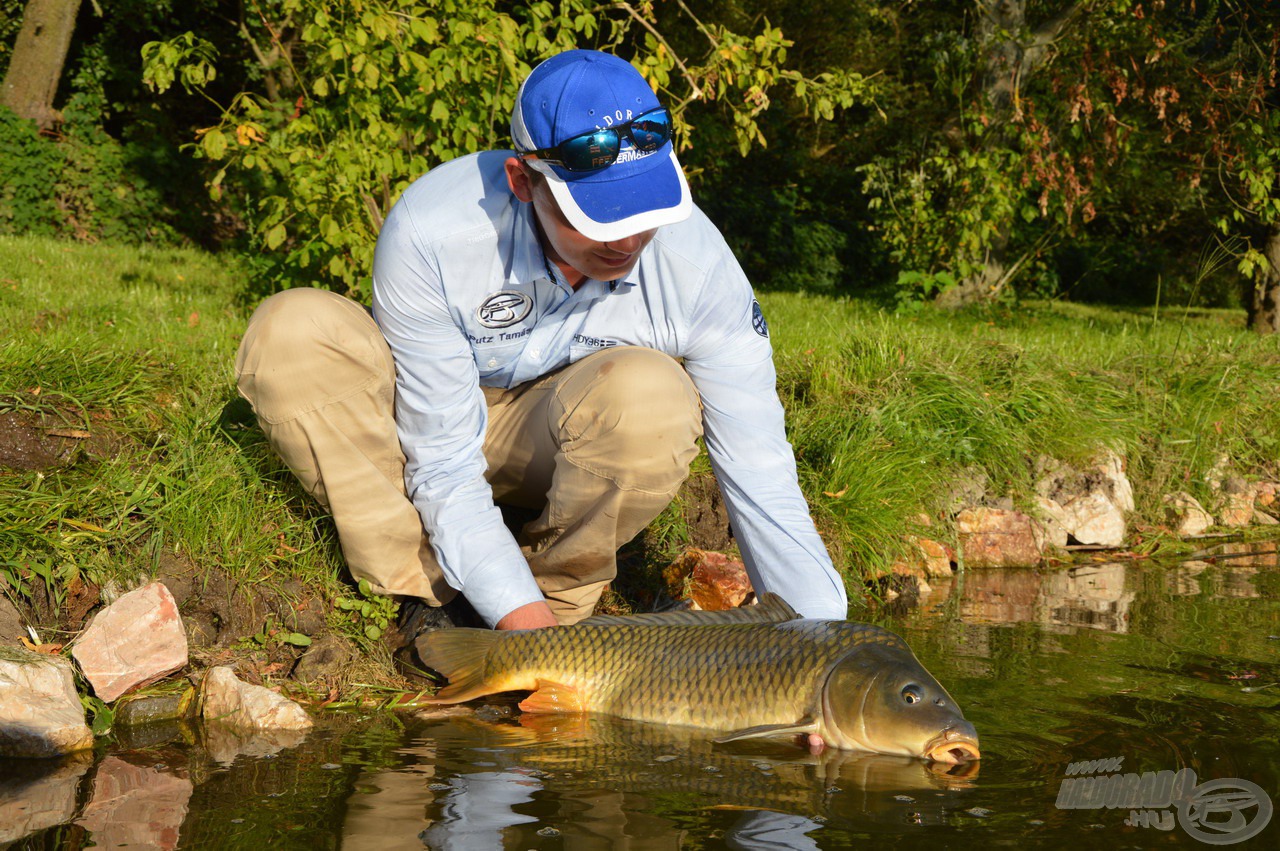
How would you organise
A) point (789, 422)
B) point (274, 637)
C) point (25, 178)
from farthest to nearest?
point (25, 178), point (789, 422), point (274, 637)

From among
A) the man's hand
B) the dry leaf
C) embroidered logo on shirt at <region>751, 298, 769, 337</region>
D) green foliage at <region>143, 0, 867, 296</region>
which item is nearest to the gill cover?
the man's hand

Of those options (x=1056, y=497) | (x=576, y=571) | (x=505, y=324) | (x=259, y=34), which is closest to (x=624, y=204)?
(x=505, y=324)

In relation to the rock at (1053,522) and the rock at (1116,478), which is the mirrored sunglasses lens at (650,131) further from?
the rock at (1116,478)

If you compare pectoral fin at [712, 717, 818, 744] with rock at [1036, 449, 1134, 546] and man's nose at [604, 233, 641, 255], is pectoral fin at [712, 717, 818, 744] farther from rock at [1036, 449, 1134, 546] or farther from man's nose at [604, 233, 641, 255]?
rock at [1036, 449, 1134, 546]

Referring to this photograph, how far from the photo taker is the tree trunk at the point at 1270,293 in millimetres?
10258

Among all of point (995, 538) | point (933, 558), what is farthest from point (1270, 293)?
point (933, 558)

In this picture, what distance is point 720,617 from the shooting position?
3.19 m

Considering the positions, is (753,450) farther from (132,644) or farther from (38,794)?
(38,794)

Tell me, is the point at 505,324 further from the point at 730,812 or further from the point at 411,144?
the point at 411,144

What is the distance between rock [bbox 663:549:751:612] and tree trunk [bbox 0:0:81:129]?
11.8 metres

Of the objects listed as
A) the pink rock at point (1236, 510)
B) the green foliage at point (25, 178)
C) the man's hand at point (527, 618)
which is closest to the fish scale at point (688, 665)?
the man's hand at point (527, 618)

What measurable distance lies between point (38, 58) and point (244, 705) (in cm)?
1250

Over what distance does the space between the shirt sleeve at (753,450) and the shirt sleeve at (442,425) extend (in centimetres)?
63

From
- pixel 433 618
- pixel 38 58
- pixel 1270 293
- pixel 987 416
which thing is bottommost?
pixel 433 618
